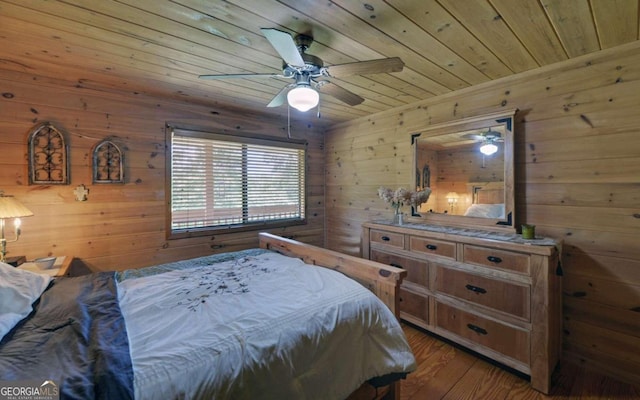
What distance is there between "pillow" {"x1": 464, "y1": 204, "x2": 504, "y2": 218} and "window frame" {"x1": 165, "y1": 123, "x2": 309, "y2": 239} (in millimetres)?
2148

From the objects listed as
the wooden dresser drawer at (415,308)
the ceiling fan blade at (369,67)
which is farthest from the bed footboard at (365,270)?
the ceiling fan blade at (369,67)

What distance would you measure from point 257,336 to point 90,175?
246 centimetres

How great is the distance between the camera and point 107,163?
8.49 feet

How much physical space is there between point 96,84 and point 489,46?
3.27 m

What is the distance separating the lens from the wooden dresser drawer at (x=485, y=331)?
6.28 ft

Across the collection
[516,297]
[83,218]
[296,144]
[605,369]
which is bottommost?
[605,369]

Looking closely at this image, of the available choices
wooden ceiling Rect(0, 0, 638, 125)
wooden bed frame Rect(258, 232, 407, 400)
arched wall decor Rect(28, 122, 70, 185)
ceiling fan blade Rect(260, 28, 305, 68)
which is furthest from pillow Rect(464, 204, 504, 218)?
arched wall decor Rect(28, 122, 70, 185)

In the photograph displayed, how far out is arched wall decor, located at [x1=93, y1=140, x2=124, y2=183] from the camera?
254cm

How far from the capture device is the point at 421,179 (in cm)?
296

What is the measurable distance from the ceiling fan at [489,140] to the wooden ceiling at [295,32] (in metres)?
0.47

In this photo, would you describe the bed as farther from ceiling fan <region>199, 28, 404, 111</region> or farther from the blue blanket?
ceiling fan <region>199, 28, 404, 111</region>

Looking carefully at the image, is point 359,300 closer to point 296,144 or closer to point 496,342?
→ point 496,342

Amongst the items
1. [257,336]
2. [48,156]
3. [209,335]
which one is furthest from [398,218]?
[48,156]

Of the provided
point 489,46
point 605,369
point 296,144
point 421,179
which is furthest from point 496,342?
point 296,144
